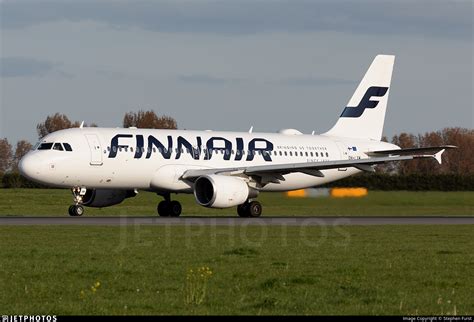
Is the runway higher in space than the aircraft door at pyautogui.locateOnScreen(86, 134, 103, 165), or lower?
lower

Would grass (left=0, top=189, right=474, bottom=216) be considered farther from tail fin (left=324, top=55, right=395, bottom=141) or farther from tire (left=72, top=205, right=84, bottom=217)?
tail fin (left=324, top=55, right=395, bottom=141)

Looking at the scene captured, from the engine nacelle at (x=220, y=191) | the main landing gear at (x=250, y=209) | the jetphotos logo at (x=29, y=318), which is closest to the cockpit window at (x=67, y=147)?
the engine nacelle at (x=220, y=191)

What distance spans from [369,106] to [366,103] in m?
0.23

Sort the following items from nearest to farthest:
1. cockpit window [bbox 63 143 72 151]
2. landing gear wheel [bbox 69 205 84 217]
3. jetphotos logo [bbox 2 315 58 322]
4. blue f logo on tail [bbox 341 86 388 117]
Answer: jetphotos logo [bbox 2 315 58 322] → cockpit window [bbox 63 143 72 151] → landing gear wheel [bbox 69 205 84 217] → blue f logo on tail [bbox 341 86 388 117]

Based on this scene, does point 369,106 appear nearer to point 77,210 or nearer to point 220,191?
point 220,191

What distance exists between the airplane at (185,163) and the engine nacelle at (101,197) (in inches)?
1.7

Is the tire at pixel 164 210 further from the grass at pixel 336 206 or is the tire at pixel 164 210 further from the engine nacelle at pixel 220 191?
the engine nacelle at pixel 220 191

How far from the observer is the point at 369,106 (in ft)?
186

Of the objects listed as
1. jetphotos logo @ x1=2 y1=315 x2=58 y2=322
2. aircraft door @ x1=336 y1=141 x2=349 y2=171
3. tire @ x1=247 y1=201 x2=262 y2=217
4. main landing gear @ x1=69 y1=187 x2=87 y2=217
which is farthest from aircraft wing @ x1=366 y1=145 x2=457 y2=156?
jetphotos logo @ x1=2 y1=315 x2=58 y2=322

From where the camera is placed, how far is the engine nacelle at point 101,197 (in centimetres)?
4631

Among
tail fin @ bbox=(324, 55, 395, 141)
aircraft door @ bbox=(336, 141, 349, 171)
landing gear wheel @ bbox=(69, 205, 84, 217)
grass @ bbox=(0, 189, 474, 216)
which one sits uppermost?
tail fin @ bbox=(324, 55, 395, 141)

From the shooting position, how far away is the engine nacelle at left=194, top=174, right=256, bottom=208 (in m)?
42.6

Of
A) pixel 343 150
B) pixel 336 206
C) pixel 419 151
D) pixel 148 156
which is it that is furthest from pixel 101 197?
pixel 419 151

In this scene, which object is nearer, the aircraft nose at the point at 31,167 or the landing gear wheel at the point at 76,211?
the aircraft nose at the point at 31,167
